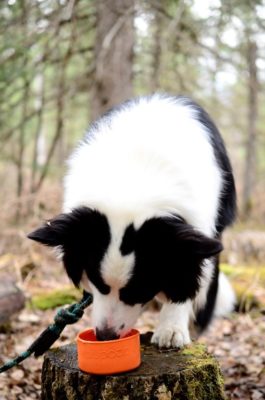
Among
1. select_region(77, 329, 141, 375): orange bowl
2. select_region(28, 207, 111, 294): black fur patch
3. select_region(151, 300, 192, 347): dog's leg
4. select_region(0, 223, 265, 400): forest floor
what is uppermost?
select_region(28, 207, 111, 294): black fur patch

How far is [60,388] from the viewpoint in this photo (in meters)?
3.08

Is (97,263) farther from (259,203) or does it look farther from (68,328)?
(259,203)

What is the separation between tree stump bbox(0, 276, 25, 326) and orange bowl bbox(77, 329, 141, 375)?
7.03 ft

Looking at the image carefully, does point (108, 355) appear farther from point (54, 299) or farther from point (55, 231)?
point (54, 299)

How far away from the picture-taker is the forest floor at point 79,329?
416 centimetres

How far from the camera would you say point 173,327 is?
360 centimetres

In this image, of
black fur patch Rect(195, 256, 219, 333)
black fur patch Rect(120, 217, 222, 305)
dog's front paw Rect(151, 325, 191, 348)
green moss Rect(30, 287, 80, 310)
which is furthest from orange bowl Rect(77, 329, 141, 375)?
green moss Rect(30, 287, 80, 310)

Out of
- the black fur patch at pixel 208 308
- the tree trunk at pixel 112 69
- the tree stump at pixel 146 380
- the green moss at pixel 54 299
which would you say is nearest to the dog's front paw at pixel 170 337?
the tree stump at pixel 146 380

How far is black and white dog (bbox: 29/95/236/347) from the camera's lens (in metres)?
2.91

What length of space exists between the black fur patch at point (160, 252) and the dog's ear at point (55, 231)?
40 cm

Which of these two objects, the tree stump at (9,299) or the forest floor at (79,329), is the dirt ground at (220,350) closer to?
the forest floor at (79,329)

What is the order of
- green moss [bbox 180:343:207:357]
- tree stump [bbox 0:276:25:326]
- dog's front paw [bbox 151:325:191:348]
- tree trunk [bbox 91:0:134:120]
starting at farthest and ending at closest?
tree trunk [bbox 91:0:134:120], tree stump [bbox 0:276:25:326], dog's front paw [bbox 151:325:191:348], green moss [bbox 180:343:207:357]

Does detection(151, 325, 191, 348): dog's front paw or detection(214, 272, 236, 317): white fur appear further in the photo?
detection(214, 272, 236, 317): white fur

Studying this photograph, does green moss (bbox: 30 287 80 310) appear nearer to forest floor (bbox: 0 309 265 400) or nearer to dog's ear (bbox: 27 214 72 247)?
forest floor (bbox: 0 309 265 400)
